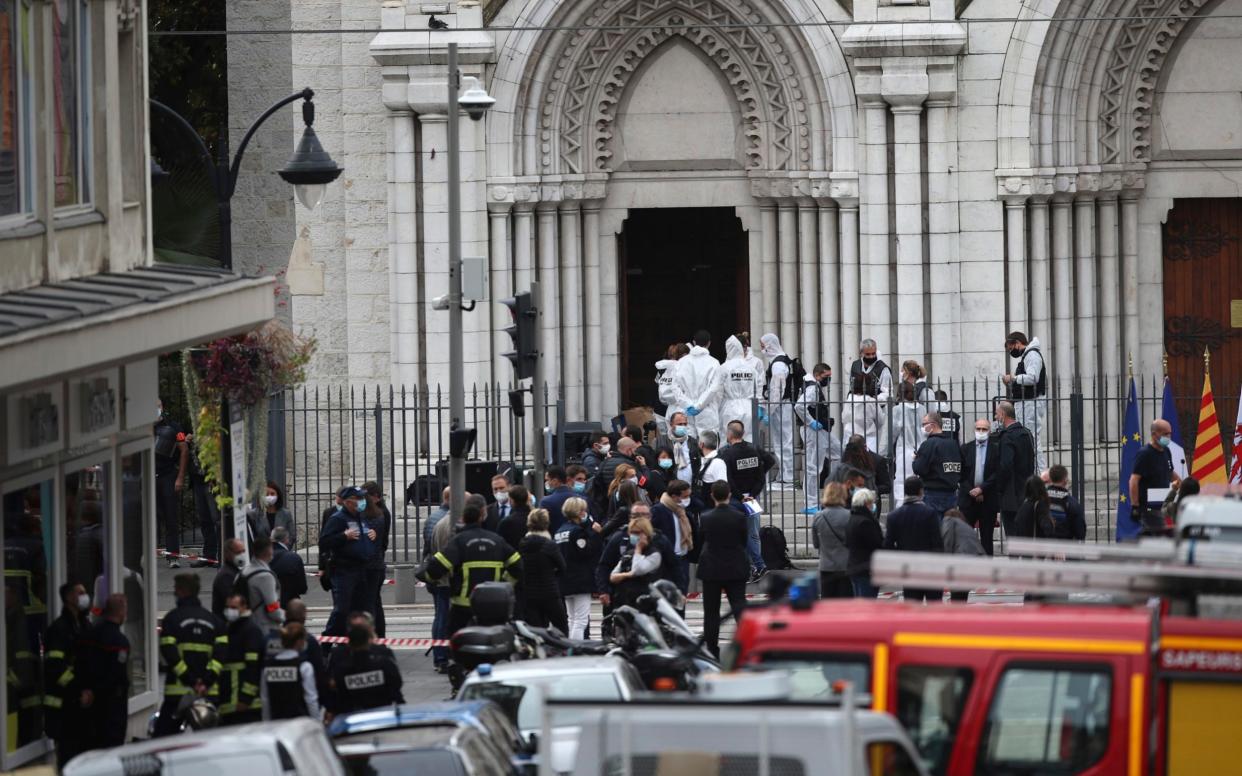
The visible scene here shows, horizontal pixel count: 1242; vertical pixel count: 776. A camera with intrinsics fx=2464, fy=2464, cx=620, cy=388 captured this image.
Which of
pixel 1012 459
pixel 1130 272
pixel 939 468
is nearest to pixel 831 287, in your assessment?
pixel 1130 272

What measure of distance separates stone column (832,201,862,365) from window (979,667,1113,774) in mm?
15295

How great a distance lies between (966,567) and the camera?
1014cm

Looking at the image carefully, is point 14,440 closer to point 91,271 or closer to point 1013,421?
point 91,271

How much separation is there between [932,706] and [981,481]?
12121 millimetres

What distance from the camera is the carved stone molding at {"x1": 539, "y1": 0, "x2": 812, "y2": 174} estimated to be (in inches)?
997

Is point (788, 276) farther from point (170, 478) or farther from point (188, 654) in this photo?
point (188, 654)

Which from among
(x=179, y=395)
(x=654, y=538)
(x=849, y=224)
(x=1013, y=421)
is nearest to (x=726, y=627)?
(x=654, y=538)


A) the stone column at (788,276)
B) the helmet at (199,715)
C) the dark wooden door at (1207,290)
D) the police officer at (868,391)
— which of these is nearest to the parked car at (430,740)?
the helmet at (199,715)

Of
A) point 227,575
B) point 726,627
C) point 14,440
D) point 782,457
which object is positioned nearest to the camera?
point 14,440

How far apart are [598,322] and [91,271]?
10.7 meters

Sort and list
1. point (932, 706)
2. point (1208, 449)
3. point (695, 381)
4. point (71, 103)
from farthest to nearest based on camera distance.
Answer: point (695, 381) < point (1208, 449) < point (71, 103) < point (932, 706)

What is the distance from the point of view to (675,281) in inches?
1104

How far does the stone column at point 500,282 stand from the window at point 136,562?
8.26 meters

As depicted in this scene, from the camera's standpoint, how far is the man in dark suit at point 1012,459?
21953 mm
